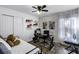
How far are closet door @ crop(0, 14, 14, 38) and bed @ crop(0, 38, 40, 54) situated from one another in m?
0.11

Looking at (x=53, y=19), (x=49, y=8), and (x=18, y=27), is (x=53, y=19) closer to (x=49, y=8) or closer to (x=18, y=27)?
(x=49, y=8)

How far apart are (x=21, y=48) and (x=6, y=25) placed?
1.26ft

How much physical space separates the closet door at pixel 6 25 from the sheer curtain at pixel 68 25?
721 millimetres

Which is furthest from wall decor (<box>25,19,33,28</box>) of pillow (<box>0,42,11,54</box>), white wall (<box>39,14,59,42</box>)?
pillow (<box>0,42,11,54</box>)

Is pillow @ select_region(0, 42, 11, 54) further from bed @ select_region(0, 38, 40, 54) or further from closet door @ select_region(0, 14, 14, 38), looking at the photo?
closet door @ select_region(0, 14, 14, 38)

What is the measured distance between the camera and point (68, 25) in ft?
4.37

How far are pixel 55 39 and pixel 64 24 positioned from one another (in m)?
0.26

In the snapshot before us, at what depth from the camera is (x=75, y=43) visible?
1287mm

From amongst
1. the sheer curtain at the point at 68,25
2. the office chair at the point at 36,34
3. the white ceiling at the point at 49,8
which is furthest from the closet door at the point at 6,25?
the sheer curtain at the point at 68,25

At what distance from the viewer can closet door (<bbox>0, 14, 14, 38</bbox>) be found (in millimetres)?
1176

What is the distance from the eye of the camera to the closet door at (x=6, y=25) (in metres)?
1.18

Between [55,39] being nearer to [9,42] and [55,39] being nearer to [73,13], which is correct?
[73,13]

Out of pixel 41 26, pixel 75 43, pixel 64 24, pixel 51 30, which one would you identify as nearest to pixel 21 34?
pixel 41 26

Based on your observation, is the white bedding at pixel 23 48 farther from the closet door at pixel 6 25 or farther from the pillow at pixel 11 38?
the closet door at pixel 6 25
